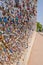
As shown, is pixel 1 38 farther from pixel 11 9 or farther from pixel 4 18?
pixel 11 9

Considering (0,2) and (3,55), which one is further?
(3,55)

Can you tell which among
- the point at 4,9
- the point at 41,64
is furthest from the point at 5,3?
the point at 41,64

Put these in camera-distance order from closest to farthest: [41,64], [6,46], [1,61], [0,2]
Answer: [0,2]
[1,61]
[6,46]
[41,64]

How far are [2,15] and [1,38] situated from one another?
0.18 m

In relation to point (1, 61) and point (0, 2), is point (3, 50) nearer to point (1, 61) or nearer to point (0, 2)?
point (1, 61)

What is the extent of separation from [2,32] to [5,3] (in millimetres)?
209

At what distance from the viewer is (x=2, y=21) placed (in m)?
1.33

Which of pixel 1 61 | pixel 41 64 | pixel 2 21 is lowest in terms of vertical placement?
pixel 41 64

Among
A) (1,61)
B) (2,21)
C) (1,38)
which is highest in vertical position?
(2,21)

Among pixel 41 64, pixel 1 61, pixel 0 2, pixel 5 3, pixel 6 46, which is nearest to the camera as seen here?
pixel 0 2

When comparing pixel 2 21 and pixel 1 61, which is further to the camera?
pixel 1 61

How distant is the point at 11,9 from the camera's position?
1.55 metres

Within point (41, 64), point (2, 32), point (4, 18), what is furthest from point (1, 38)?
point (41, 64)

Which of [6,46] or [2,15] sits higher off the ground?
[2,15]
